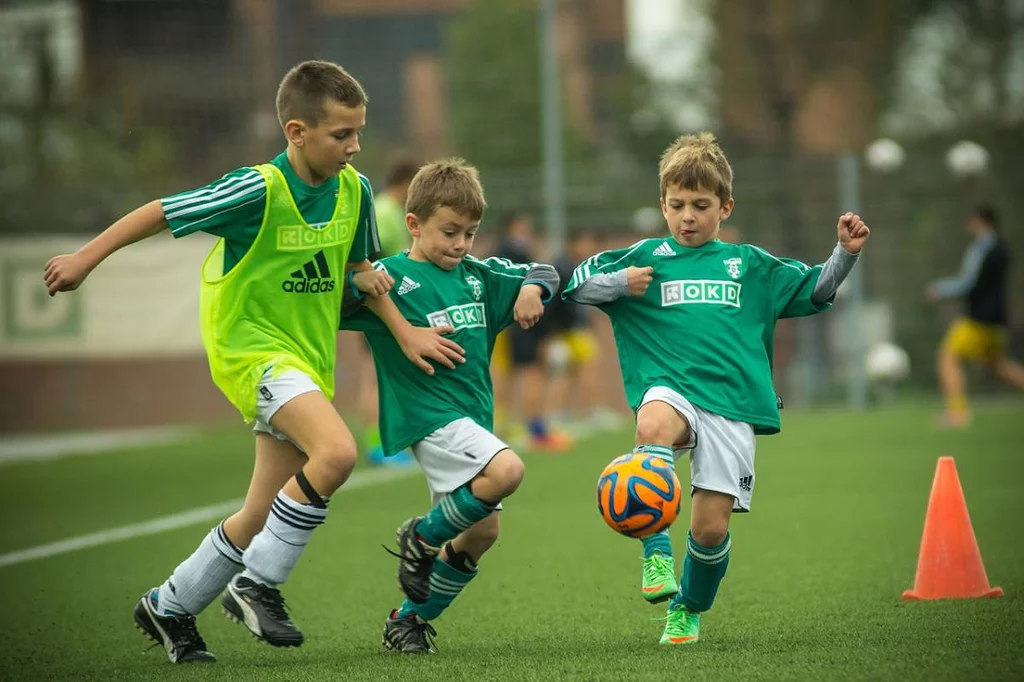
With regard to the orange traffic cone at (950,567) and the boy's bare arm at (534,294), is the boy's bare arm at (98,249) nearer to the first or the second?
the boy's bare arm at (534,294)

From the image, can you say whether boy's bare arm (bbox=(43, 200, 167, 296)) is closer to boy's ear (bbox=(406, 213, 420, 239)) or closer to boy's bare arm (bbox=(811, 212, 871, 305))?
boy's ear (bbox=(406, 213, 420, 239))

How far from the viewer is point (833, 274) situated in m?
5.56

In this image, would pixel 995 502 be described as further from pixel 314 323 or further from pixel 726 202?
pixel 314 323

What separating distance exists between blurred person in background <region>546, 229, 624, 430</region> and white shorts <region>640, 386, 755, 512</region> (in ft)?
29.3

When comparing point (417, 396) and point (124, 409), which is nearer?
point (417, 396)

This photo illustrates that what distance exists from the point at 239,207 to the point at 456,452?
1.15 metres

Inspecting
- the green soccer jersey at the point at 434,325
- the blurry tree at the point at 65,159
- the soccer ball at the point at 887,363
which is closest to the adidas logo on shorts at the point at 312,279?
the green soccer jersey at the point at 434,325

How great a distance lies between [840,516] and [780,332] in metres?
11.8

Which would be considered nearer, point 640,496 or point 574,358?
point 640,496

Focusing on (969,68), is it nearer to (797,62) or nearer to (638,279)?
(797,62)

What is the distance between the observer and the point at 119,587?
7.52 meters

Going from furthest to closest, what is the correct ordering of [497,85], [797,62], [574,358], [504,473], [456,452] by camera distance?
[497,85] → [797,62] → [574,358] → [456,452] → [504,473]

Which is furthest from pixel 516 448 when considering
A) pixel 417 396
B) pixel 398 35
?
pixel 398 35

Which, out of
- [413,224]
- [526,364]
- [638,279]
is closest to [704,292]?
[638,279]
